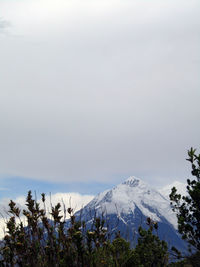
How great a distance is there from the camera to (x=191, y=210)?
14.9 metres

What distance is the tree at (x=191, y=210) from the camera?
14.1 m

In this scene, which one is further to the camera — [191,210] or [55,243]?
[191,210]

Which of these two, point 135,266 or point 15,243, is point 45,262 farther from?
point 135,266

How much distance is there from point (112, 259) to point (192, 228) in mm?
8677

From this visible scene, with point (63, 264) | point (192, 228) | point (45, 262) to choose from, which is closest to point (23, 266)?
point (45, 262)

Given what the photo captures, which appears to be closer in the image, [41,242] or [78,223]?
[78,223]

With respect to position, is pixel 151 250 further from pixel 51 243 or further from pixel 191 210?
pixel 191 210

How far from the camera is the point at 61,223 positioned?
5641 mm

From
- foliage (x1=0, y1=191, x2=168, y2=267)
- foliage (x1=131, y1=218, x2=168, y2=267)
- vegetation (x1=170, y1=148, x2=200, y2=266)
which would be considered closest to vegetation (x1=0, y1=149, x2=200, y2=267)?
foliage (x1=0, y1=191, x2=168, y2=267)

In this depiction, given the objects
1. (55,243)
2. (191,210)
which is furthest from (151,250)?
(191,210)

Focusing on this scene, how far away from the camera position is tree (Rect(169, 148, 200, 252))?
14.1 meters

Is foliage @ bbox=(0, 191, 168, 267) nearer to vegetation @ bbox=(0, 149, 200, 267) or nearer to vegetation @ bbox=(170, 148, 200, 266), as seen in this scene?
vegetation @ bbox=(0, 149, 200, 267)

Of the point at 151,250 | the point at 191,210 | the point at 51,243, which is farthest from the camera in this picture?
the point at 191,210

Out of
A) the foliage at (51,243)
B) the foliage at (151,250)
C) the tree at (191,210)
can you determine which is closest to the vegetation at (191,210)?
the tree at (191,210)
